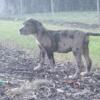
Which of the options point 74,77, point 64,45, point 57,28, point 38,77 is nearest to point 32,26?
point 64,45

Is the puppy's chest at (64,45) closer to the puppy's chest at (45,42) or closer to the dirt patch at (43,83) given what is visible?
the puppy's chest at (45,42)

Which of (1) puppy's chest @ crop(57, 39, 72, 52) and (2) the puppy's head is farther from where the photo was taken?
(2) the puppy's head

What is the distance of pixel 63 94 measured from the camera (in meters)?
9.59

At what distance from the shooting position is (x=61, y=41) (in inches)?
475

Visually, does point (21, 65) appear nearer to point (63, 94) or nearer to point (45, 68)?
point (45, 68)

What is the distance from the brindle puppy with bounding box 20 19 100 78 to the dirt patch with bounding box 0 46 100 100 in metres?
0.45

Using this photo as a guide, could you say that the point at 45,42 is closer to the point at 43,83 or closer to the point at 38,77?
the point at 38,77

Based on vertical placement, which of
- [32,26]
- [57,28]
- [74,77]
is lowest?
[74,77]

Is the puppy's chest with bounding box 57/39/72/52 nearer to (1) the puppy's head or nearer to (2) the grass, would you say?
(1) the puppy's head

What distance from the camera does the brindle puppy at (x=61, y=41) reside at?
11.7 meters

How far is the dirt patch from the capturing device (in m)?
9.40

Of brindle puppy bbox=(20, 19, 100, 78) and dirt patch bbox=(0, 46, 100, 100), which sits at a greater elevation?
brindle puppy bbox=(20, 19, 100, 78)

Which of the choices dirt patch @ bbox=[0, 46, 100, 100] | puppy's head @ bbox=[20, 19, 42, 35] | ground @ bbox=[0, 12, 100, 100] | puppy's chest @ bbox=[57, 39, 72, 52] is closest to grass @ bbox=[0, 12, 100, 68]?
ground @ bbox=[0, 12, 100, 100]

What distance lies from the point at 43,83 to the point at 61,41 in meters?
2.07
